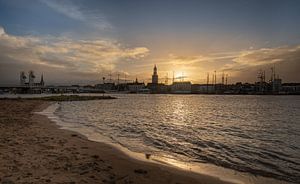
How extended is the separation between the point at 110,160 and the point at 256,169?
257 inches

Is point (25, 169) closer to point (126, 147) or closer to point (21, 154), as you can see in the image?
point (21, 154)

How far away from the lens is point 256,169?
11172 millimetres

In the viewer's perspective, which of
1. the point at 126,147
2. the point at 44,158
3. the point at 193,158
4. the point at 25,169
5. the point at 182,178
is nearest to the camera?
the point at 25,169

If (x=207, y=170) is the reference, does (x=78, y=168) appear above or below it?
above

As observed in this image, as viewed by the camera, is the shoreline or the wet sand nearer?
the wet sand

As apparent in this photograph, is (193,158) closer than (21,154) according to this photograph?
No

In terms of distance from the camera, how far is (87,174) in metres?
8.80

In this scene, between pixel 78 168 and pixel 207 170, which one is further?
pixel 207 170

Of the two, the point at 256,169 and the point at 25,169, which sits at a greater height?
the point at 25,169

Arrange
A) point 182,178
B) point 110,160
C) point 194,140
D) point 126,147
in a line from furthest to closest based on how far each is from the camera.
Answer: point 194,140, point 126,147, point 110,160, point 182,178

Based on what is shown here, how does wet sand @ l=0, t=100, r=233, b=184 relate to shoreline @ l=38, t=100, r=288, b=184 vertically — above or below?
above

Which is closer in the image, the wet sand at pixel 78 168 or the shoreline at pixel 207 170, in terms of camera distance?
the wet sand at pixel 78 168

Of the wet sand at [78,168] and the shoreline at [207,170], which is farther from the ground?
the wet sand at [78,168]

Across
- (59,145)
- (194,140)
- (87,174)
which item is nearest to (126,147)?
(59,145)
